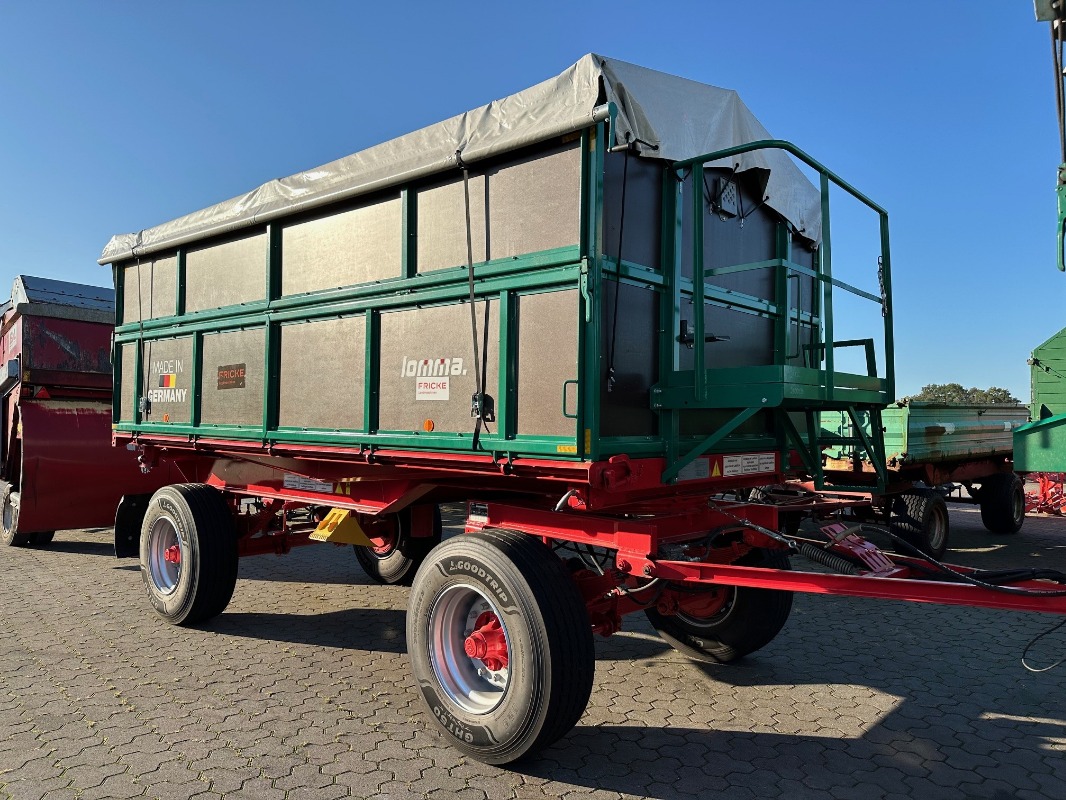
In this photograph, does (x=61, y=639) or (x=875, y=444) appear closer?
(x=875, y=444)

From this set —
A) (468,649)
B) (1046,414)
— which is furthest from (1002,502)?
(468,649)

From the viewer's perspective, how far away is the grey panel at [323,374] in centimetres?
457

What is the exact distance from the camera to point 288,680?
469 cm

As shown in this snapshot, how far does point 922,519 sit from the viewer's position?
859cm

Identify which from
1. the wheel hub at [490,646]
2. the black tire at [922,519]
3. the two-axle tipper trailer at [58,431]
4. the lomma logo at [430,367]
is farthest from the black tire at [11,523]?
the black tire at [922,519]

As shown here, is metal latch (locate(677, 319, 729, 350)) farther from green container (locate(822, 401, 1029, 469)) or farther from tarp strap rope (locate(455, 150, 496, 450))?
green container (locate(822, 401, 1029, 469))

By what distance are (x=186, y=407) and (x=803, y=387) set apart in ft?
16.1

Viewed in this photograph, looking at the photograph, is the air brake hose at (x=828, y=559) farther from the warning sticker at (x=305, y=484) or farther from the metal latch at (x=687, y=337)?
the warning sticker at (x=305, y=484)

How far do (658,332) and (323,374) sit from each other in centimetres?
229

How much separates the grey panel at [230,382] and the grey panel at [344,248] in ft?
1.87

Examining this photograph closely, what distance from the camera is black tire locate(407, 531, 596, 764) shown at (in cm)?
336

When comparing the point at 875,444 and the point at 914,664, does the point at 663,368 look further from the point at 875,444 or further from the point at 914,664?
the point at 914,664

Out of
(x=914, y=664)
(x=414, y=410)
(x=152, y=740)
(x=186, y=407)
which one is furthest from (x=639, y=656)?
(x=186, y=407)

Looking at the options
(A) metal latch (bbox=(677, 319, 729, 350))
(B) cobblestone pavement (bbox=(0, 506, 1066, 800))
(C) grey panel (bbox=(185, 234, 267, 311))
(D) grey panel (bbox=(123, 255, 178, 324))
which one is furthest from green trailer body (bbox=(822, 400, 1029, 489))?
(D) grey panel (bbox=(123, 255, 178, 324))
